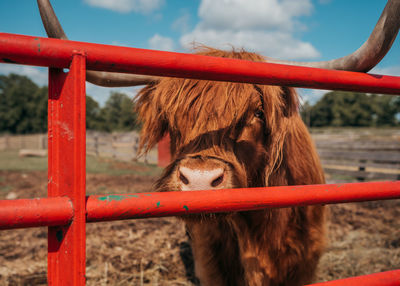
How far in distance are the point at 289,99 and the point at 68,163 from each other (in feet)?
5.23

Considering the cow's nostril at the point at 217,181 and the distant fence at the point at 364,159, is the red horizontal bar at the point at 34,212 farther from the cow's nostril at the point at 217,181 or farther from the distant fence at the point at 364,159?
the distant fence at the point at 364,159

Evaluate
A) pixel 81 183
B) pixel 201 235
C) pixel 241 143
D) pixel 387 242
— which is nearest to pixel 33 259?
pixel 201 235

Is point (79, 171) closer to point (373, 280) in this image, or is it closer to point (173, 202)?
point (173, 202)

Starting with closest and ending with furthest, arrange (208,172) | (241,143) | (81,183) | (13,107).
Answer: (81,183)
(208,172)
(241,143)
(13,107)

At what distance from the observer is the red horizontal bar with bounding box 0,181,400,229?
2.11ft

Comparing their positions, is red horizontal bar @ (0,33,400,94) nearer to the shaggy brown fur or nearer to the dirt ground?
the shaggy brown fur

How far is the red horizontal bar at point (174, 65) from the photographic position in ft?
2.22

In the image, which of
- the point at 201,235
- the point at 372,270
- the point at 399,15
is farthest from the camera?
the point at 372,270

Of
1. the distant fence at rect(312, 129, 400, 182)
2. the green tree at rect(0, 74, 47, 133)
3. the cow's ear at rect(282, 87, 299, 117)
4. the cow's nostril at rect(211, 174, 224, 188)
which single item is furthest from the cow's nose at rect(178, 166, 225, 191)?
the green tree at rect(0, 74, 47, 133)

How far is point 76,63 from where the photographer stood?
0.70m

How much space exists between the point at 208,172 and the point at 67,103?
0.66 metres

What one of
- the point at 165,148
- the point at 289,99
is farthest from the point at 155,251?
the point at 165,148

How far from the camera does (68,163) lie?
0.70 meters

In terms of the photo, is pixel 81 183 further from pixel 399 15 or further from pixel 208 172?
pixel 399 15
